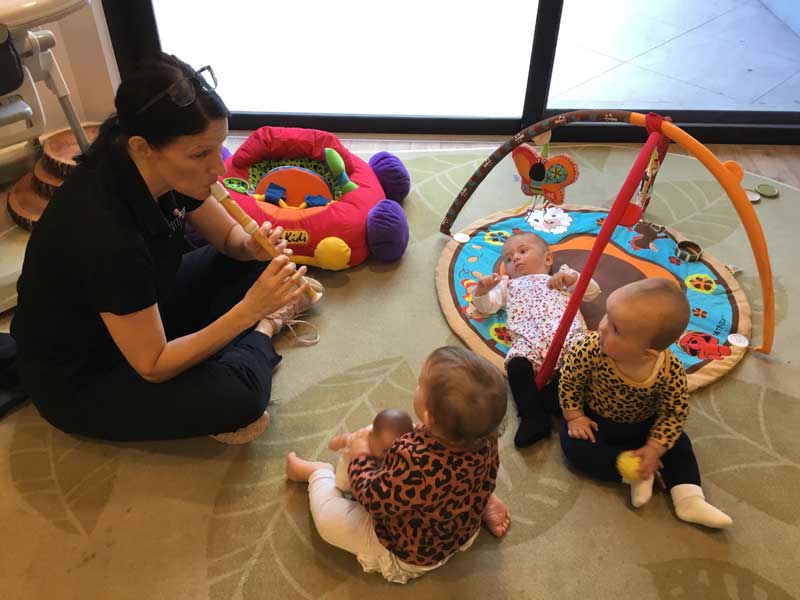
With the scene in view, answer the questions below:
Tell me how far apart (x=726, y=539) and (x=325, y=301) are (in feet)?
3.65

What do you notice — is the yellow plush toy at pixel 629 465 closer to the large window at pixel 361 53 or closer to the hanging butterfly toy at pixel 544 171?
the hanging butterfly toy at pixel 544 171

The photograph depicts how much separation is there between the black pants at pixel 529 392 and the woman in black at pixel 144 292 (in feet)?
1.86

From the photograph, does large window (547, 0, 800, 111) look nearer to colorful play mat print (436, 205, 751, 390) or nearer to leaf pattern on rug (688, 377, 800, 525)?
colorful play mat print (436, 205, 751, 390)

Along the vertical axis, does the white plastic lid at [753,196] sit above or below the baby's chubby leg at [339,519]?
below

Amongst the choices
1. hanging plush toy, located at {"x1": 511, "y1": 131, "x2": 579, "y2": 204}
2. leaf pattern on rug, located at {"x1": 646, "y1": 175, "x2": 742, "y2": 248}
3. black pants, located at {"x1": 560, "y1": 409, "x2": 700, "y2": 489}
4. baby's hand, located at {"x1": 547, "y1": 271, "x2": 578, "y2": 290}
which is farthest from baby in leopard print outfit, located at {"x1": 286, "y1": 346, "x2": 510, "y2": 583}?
leaf pattern on rug, located at {"x1": 646, "y1": 175, "x2": 742, "y2": 248}

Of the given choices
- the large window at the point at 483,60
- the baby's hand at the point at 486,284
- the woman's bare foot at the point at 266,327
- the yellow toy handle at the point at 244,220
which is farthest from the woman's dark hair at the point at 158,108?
the large window at the point at 483,60

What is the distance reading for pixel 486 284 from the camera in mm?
1680

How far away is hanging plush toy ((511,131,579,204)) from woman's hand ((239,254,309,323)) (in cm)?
83

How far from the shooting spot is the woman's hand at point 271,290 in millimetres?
1194

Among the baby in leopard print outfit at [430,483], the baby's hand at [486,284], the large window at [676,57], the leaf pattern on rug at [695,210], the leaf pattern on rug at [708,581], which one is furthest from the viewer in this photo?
the large window at [676,57]

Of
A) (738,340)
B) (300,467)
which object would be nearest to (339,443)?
(300,467)

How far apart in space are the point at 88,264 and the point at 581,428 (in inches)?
39.4

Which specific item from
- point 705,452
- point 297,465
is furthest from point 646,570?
point 297,465

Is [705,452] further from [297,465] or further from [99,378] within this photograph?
[99,378]
